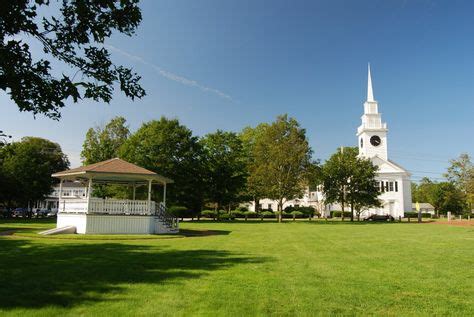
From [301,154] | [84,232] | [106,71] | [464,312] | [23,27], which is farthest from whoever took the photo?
[301,154]

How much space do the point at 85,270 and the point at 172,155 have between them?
36139mm

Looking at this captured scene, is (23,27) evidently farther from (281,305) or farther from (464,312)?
(464,312)

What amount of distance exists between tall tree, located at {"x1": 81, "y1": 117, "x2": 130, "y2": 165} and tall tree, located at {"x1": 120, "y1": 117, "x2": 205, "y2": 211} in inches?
325

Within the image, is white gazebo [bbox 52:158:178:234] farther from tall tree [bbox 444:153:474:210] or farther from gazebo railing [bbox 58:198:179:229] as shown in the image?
tall tree [bbox 444:153:474:210]

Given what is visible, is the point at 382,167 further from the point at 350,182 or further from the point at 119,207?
the point at 119,207

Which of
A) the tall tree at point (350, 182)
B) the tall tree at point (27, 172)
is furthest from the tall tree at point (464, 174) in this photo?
the tall tree at point (27, 172)

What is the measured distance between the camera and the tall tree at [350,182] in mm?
51656

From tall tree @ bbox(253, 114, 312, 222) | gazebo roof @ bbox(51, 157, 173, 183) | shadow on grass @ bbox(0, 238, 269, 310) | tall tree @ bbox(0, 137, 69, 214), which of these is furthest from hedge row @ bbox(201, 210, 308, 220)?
shadow on grass @ bbox(0, 238, 269, 310)

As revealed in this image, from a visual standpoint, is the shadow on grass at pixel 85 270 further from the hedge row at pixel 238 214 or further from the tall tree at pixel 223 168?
the hedge row at pixel 238 214

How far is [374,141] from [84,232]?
206 ft

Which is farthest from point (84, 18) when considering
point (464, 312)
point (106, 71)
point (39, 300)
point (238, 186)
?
point (238, 186)

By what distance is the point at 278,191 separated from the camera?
45812mm

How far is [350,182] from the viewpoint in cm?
5241

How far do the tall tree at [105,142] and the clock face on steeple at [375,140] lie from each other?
44.7 meters
